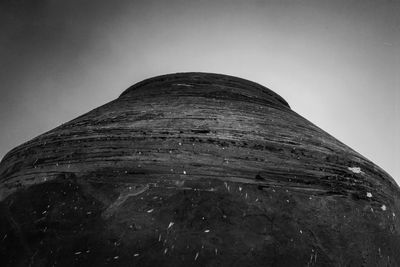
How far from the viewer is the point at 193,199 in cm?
191

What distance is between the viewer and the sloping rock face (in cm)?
183

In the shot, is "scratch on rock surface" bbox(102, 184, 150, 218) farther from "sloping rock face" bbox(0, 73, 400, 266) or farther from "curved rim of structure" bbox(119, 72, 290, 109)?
"curved rim of structure" bbox(119, 72, 290, 109)

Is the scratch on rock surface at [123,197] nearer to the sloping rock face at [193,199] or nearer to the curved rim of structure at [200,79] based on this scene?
the sloping rock face at [193,199]

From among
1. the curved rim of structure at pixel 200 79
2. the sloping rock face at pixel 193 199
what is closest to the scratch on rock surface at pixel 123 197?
the sloping rock face at pixel 193 199

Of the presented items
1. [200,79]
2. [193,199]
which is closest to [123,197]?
[193,199]

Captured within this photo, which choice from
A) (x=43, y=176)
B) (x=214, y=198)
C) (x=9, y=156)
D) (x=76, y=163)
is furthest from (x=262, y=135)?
(x=9, y=156)

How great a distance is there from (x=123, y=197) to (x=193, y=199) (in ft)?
1.12

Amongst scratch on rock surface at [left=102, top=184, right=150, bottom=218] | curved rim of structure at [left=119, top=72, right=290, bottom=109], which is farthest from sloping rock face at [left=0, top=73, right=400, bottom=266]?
curved rim of structure at [left=119, top=72, right=290, bottom=109]

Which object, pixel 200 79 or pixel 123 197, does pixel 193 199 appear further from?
pixel 200 79

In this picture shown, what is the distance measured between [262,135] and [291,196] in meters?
0.54

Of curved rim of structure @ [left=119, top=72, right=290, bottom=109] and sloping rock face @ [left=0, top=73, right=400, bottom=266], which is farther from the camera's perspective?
curved rim of structure @ [left=119, top=72, right=290, bottom=109]

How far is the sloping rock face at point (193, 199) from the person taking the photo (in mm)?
1825

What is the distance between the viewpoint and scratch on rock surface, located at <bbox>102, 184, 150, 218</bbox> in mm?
1900

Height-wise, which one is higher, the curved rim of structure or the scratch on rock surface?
the curved rim of structure
